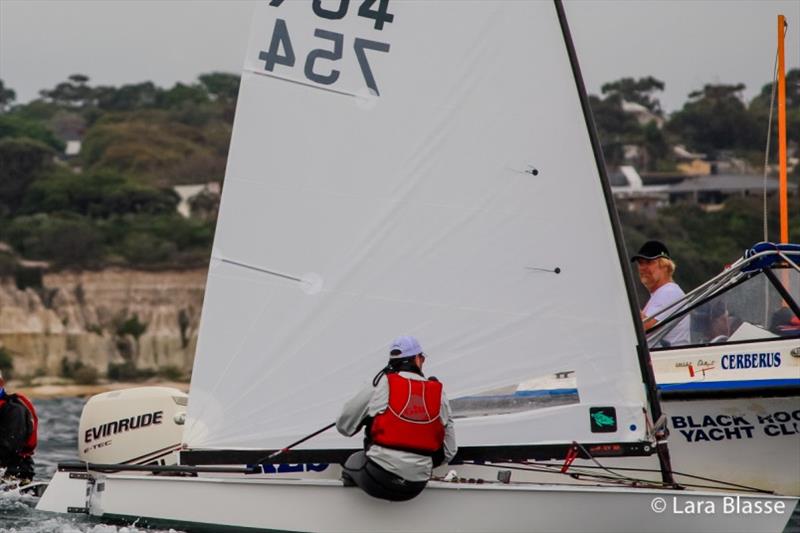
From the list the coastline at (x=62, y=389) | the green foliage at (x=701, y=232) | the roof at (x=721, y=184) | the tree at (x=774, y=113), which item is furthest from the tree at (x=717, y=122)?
the coastline at (x=62, y=389)

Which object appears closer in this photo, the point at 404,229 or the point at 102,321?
the point at 404,229

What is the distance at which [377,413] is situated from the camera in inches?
348

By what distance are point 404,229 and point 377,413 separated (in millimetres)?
1290

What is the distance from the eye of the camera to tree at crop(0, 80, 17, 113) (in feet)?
280

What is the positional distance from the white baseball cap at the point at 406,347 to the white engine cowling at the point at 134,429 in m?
2.38

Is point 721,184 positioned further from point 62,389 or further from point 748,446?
point 748,446

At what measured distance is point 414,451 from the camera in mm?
8867

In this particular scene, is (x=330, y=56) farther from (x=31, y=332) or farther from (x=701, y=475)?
(x=31, y=332)

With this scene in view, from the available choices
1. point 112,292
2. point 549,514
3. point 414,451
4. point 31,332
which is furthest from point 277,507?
point 112,292

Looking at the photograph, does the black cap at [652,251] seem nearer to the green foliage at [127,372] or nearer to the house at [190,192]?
the green foliage at [127,372]

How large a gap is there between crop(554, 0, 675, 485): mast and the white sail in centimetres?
5

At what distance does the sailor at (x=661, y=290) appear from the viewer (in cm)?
1128

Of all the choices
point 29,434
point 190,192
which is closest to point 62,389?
point 190,192

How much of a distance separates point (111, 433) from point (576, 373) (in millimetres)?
3424
